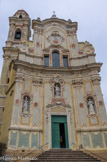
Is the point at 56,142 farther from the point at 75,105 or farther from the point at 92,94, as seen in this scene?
the point at 92,94

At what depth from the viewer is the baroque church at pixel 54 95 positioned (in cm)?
1213

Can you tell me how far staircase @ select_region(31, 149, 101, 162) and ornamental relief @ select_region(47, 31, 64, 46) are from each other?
11392 millimetres

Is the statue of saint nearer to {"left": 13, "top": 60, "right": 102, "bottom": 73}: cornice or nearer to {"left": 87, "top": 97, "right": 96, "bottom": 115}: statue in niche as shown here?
{"left": 87, "top": 97, "right": 96, "bottom": 115}: statue in niche

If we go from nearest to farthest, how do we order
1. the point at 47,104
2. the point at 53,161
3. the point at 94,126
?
the point at 53,161, the point at 94,126, the point at 47,104

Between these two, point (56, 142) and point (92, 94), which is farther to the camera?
point (92, 94)

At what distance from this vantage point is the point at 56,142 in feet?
40.3

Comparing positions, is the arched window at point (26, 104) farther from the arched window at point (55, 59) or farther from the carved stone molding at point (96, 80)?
the carved stone molding at point (96, 80)

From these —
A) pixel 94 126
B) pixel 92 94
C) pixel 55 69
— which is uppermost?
pixel 55 69

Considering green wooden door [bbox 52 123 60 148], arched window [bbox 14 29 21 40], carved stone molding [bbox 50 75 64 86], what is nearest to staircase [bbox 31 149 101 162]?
green wooden door [bbox 52 123 60 148]

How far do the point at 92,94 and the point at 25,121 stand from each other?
20.8 feet

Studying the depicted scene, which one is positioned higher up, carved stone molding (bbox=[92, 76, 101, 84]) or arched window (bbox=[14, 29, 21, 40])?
arched window (bbox=[14, 29, 21, 40])

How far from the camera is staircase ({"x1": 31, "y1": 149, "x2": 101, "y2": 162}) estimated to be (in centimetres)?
999

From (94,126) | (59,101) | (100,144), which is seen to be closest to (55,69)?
(59,101)

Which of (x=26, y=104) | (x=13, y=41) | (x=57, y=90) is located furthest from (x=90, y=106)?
(x=13, y=41)
